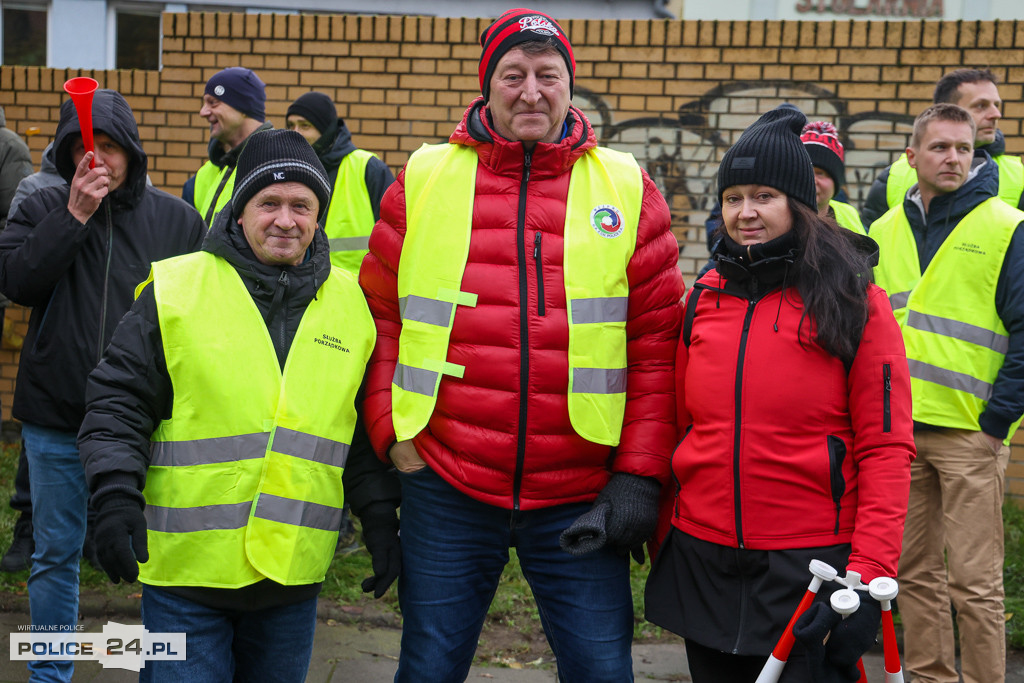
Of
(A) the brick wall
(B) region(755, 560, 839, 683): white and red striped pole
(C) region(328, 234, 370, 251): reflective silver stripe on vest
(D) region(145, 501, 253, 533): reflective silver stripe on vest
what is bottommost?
(B) region(755, 560, 839, 683): white and red striped pole

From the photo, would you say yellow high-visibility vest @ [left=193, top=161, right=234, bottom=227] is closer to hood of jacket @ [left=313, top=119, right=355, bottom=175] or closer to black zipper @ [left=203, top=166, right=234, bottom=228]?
black zipper @ [left=203, top=166, right=234, bottom=228]

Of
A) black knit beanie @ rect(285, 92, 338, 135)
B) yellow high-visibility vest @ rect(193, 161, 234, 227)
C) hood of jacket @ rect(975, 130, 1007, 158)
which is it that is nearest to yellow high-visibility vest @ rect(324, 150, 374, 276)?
black knit beanie @ rect(285, 92, 338, 135)

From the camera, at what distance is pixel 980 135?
443 centimetres

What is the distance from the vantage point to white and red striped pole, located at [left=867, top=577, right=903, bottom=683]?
2.21m

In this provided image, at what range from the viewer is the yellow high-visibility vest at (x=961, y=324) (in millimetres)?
3697

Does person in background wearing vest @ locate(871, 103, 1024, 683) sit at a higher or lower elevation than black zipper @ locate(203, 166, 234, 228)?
lower

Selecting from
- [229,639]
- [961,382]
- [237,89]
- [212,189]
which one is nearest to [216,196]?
[212,189]

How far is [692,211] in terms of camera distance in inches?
238

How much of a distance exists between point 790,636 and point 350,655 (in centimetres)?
236

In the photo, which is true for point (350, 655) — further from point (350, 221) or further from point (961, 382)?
point (961, 382)

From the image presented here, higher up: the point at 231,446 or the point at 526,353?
the point at 526,353

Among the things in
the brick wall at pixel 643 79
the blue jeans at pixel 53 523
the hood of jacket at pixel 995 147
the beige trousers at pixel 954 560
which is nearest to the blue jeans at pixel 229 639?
the blue jeans at pixel 53 523

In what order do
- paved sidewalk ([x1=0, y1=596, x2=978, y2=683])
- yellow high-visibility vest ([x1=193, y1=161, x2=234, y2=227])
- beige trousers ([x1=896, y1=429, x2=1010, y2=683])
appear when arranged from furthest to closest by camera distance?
1. yellow high-visibility vest ([x1=193, y1=161, x2=234, y2=227])
2. paved sidewalk ([x1=0, y1=596, x2=978, y2=683])
3. beige trousers ([x1=896, y1=429, x2=1010, y2=683])

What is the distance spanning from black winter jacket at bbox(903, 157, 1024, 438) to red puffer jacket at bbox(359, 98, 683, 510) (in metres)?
1.59
